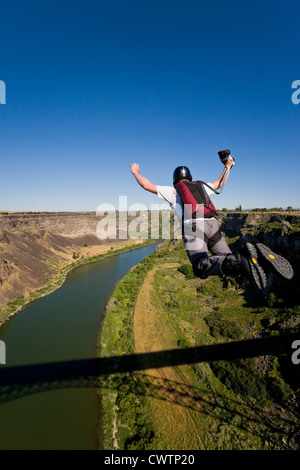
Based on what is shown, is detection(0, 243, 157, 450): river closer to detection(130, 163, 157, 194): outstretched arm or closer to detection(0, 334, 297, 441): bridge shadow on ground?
detection(0, 334, 297, 441): bridge shadow on ground

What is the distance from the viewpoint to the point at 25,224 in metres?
59.1

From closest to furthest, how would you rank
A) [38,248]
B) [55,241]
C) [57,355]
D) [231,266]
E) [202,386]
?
[231,266], [202,386], [57,355], [38,248], [55,241]

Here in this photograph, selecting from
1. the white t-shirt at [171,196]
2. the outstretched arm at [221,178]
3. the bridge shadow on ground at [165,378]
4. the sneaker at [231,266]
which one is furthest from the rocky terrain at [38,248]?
the sneaker at [231,266]

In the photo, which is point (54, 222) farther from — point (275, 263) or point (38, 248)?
point (275, 263)

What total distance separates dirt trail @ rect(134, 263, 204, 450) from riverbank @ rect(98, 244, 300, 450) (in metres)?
0.04

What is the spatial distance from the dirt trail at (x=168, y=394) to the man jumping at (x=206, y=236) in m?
12.4

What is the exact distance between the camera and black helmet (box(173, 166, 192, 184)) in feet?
12.0

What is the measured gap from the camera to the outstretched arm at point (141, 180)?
346 centimetres

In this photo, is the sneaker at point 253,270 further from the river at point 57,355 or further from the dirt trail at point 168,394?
the river at point 57,355

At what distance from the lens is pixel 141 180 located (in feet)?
11.4

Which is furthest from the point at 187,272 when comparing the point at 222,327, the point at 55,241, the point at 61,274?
the point at 55,241

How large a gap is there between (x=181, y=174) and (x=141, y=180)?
749 millimetres
